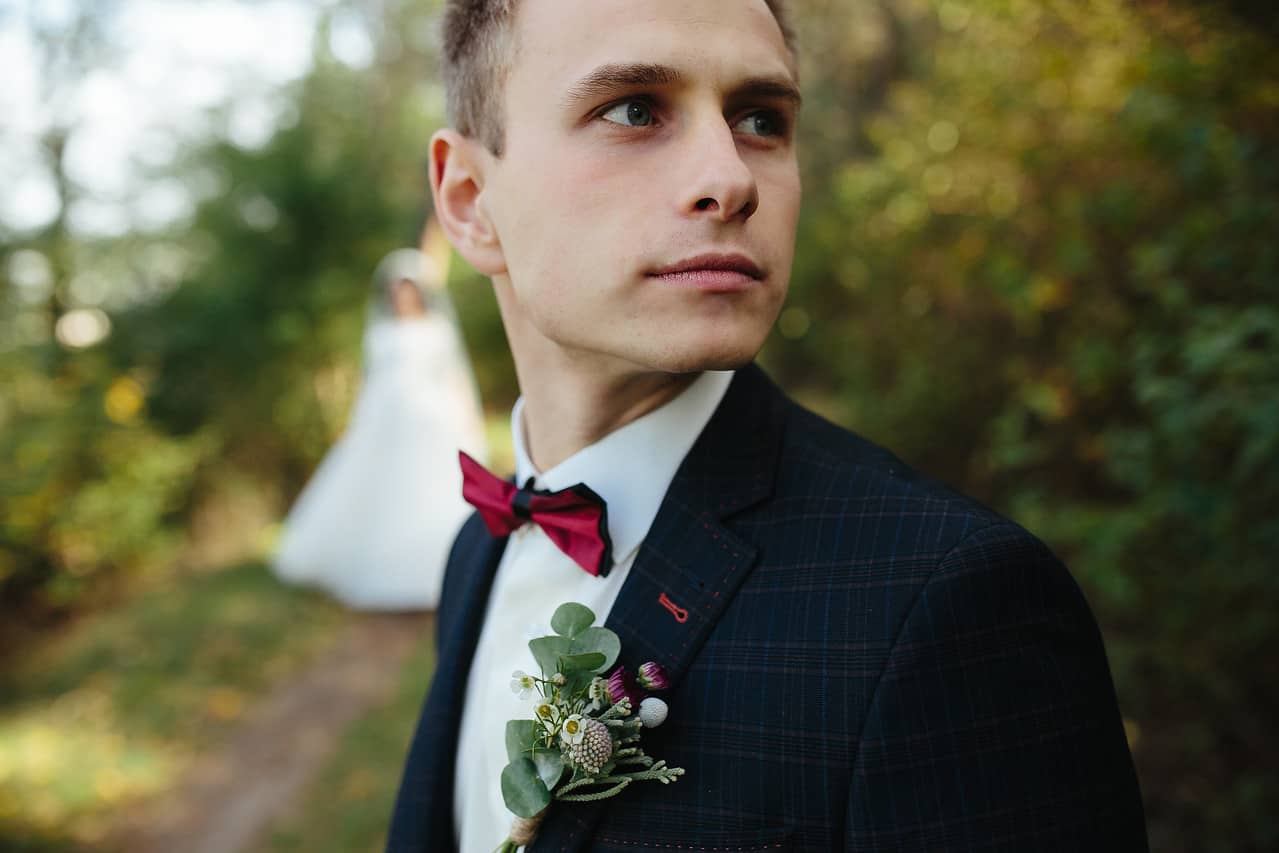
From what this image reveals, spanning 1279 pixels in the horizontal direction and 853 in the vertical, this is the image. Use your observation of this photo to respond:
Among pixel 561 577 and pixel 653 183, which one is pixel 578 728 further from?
pixel 653 183

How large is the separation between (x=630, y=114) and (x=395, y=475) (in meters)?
7.14

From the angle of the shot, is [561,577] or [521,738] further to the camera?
[561,577]

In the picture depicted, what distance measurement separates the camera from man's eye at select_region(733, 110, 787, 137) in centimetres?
146

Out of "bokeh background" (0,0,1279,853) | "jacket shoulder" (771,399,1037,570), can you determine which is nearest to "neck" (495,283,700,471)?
"jacket shoulder" (771,399,1037,570)

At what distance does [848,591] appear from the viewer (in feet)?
4.07

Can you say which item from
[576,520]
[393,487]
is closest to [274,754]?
[393,487]

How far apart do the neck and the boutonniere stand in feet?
1.37

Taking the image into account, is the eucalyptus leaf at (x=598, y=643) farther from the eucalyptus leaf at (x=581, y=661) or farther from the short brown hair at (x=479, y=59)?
the short brown hair at (x=479, y=59)

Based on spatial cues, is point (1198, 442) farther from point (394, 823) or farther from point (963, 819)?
point (394, 823)

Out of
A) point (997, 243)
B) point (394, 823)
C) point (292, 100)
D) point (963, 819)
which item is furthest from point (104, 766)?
point (292, 100)

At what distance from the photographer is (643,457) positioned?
5.08 feet

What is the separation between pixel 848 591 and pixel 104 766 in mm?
5529

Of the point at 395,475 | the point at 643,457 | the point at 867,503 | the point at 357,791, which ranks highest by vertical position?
the point at 395,475

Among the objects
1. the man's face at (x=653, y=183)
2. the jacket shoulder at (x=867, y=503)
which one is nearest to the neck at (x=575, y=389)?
the man's face at (x=653, y=183)
